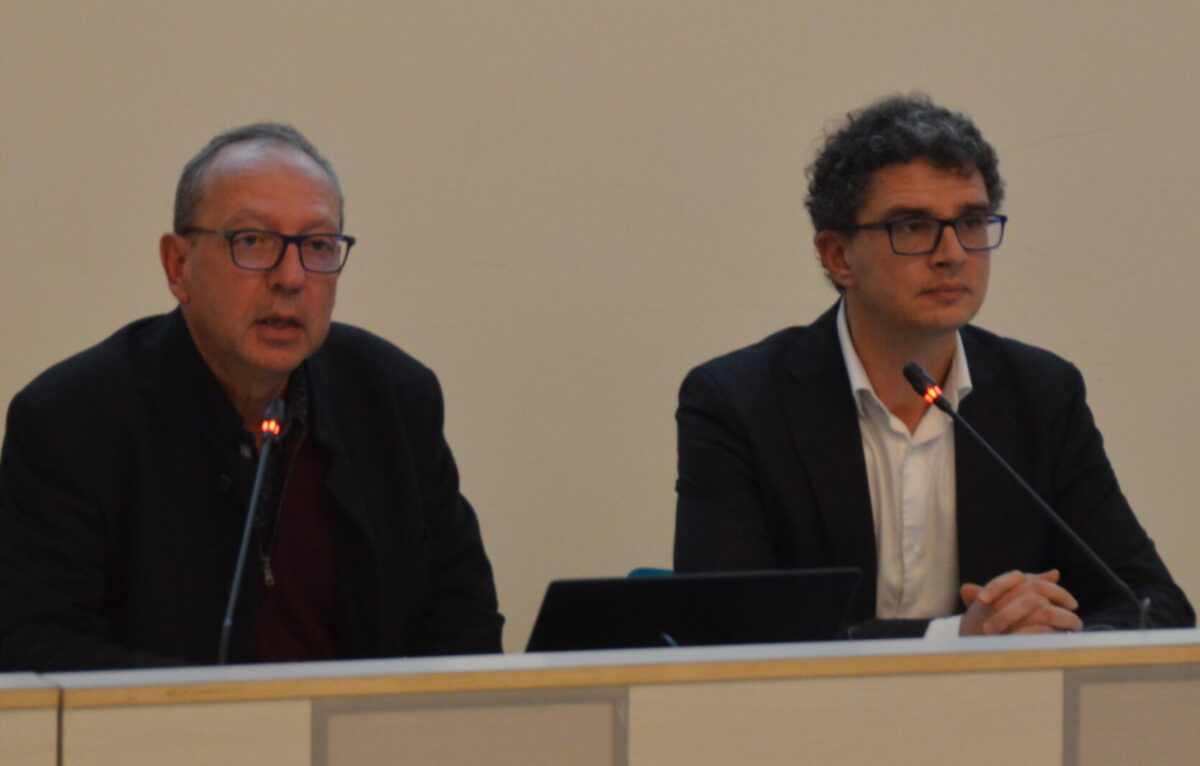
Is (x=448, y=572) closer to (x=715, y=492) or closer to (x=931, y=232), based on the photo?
(x=715, y=492)

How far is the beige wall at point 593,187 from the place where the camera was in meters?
2.81

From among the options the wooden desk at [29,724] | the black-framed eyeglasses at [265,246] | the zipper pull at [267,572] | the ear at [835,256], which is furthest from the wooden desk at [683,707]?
the ear at [835,256]

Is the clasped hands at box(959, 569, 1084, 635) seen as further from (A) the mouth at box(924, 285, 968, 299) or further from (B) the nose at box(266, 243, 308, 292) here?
(B) the nose at box(266, 243, 308, 292)

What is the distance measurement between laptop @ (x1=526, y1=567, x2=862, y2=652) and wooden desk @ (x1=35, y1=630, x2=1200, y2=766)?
236 millimetres

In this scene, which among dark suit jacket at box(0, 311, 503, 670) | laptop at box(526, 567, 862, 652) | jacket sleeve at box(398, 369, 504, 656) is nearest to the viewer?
laptop at box(526, 567, 862, 652)

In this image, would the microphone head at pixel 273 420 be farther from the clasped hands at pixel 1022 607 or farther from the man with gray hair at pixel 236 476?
the clasped hands at pixel 1022 607

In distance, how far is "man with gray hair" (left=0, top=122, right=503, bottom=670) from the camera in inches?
71.6

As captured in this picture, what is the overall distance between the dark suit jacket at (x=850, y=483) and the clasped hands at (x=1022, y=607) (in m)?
0.25

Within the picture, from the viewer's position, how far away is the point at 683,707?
3.91 feet

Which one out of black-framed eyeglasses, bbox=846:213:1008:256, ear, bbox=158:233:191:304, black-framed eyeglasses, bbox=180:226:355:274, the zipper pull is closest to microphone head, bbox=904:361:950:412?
black-framed eyeglasses, bbox=846:213:1008:256

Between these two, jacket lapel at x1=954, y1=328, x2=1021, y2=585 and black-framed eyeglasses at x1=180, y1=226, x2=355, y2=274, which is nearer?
black-framed eyeglasses at x1=180, y1=226, x2=355, y2=274

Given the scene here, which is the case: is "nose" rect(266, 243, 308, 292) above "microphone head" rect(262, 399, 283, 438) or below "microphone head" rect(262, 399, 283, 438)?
above

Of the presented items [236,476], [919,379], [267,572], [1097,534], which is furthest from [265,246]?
[1097,534]

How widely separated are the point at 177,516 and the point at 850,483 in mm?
932
